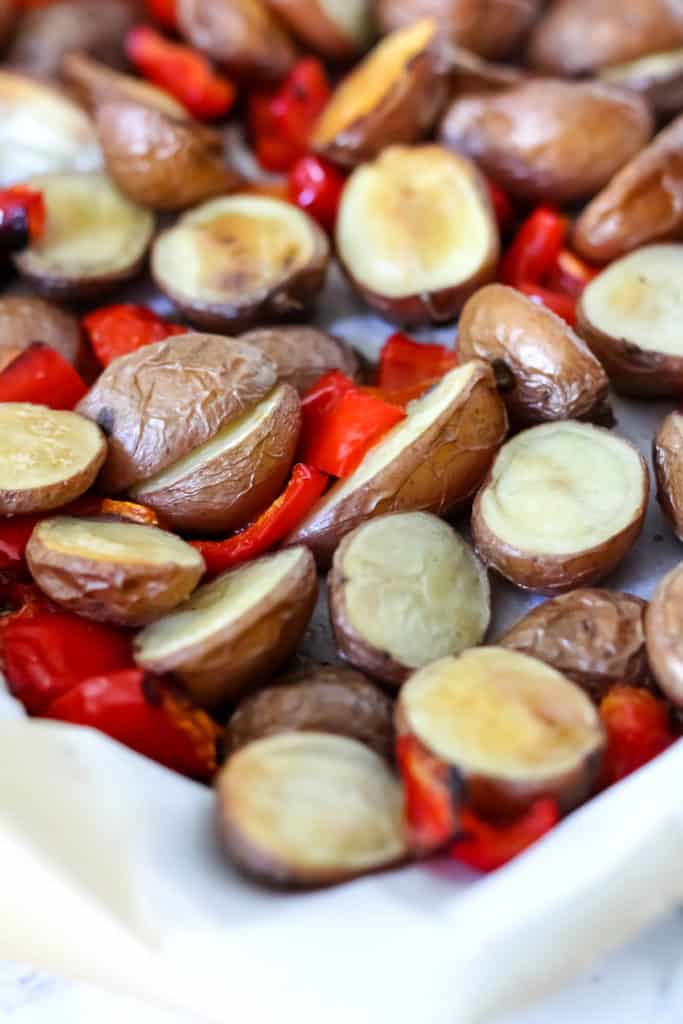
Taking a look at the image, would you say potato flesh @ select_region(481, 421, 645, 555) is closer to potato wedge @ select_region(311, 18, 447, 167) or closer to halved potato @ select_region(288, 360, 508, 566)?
halved potato @ select_region(288, 360, 508, 566)

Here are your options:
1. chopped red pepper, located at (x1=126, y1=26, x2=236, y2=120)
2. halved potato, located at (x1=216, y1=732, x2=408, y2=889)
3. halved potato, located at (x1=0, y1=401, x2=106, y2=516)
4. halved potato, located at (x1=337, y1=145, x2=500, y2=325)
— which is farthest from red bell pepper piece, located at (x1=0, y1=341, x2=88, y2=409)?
chopped red pepper, located at (x1=126, y1=26, x2=236, y2=120)

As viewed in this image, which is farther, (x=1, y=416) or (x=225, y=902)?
(x=1, y=416)

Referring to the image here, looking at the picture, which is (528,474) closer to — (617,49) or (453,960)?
(453,960)

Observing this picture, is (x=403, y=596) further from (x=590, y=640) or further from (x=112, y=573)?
→ (x=112, y=573)

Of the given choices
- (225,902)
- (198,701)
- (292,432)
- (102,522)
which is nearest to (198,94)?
(292,432)

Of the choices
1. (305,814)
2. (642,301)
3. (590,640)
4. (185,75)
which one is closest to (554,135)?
(642,301)
